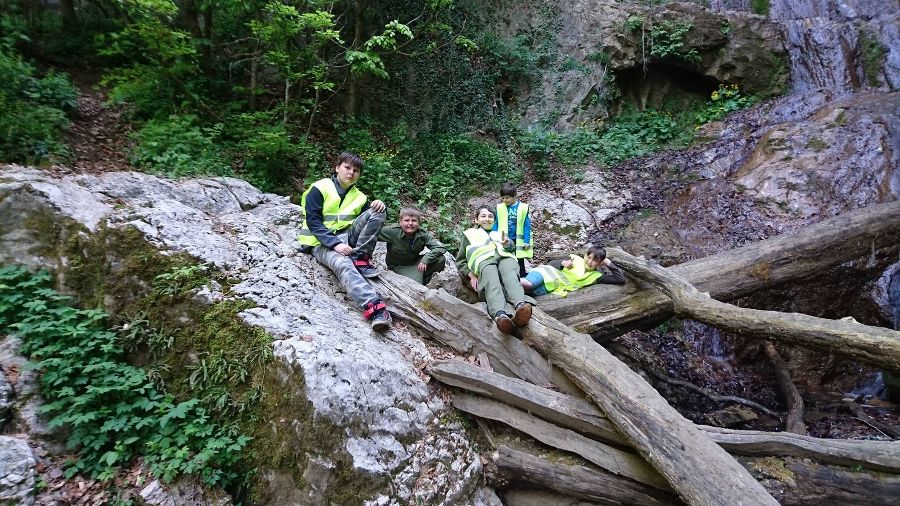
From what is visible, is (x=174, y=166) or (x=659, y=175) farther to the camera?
(x=659, y=175)

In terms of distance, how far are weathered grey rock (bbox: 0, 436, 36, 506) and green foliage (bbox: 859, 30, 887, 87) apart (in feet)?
53.9

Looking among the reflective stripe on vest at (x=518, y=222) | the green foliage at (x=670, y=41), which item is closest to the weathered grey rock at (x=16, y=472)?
the reflective stripe on vest at (x=518, y=222)

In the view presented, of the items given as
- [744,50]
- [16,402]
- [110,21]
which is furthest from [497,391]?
[744,50]

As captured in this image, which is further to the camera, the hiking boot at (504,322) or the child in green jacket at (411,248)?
the child in green jacket at (411,248)

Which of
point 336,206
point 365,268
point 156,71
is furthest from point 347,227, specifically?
point 156,71

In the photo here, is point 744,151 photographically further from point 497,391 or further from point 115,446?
point 115,446

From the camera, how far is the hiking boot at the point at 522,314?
4.10 metres

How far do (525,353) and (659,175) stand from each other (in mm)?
8153

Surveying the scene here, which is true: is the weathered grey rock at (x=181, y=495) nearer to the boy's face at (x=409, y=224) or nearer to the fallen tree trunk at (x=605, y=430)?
the fallen tree trunk at (x=605, y=430)

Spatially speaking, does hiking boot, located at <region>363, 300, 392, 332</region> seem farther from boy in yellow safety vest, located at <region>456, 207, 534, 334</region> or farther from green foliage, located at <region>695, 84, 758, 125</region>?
green foliage, located at <region>695, 84, 758, 125</region>

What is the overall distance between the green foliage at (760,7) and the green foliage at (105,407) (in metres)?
18.6

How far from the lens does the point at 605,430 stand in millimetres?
3623

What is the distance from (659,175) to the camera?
34.4 feet

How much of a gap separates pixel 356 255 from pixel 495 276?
1.46m
